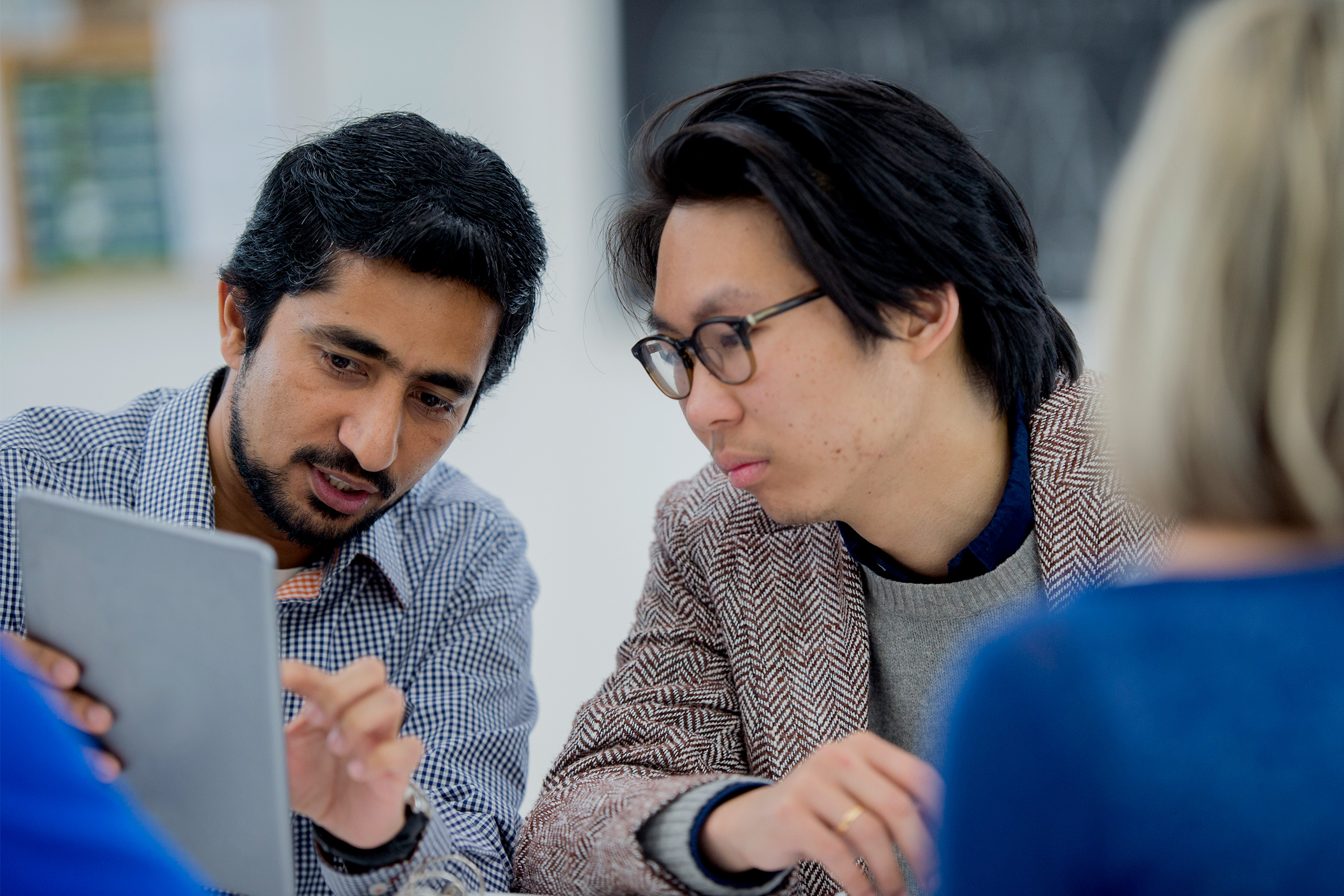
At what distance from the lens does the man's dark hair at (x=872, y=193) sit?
126cm

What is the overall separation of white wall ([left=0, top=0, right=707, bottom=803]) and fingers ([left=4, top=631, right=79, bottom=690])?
2.22 m

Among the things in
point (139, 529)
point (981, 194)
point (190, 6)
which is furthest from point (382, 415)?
point (190, 6)

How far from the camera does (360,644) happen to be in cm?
152

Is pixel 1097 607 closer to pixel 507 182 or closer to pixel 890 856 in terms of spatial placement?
pixel 890 856

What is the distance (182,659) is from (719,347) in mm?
651

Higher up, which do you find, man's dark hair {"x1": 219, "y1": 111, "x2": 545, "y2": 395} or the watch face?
man's dark hair {"x1": 219, "y1": 111, "x2": 545, "y2": 395}

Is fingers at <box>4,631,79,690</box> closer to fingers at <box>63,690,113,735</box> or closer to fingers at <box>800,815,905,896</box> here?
fingers at <box>63,690,113,735</box>

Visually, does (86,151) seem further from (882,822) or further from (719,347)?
(882,822)

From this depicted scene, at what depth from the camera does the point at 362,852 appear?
1.15 metres

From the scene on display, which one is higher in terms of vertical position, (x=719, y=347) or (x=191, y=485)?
(x=719, y=347)

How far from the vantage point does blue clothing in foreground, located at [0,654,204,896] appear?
0.61 metres

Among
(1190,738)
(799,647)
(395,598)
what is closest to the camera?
(1190,738)

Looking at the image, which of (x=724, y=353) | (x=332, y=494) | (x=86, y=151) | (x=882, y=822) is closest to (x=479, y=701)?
(x=332, y=494)

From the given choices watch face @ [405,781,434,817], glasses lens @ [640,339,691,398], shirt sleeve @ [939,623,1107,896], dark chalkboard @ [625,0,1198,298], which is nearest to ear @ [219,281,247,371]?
glasses lens @ [640,339,691,398]
